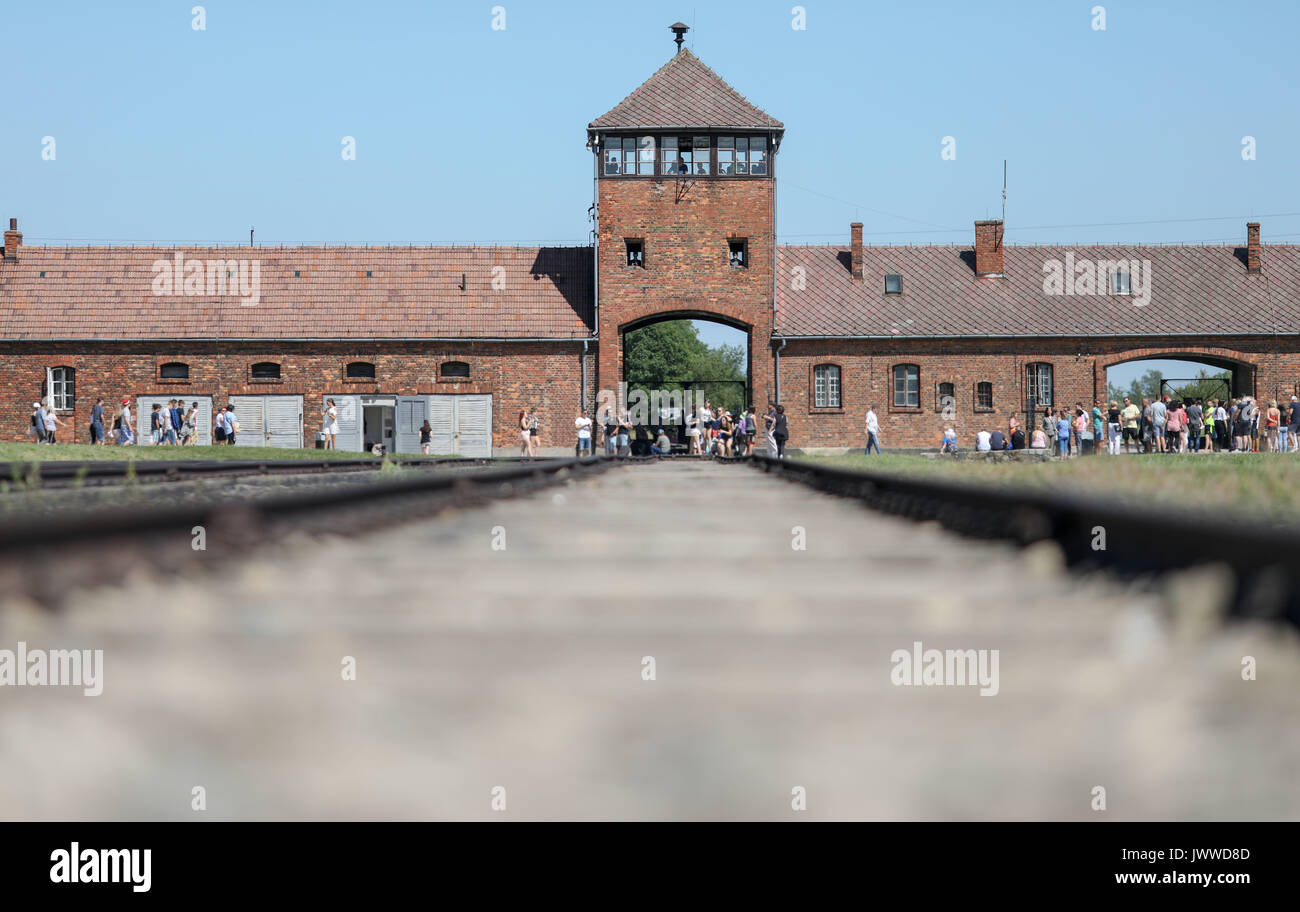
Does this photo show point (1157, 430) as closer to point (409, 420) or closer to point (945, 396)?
point (945, 396)

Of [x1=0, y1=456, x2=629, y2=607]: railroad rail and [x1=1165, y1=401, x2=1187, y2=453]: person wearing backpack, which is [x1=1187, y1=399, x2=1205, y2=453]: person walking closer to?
[x1=1165, y1=401, x2=1187, y2=453]: person wearing backpack

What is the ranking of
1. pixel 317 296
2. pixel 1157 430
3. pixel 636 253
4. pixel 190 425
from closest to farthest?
pixel 1157 430 < pixel 190 425 < pixel 636 253 < pixel 317 296

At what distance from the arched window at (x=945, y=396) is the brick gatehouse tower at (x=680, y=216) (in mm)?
6751

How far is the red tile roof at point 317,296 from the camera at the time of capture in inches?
1657

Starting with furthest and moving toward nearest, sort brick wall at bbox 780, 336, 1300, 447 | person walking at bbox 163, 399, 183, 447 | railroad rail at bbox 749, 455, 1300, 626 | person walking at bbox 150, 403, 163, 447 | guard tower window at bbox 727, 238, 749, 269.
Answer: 1. brick wall at bbox 780, 336, 1300, 447
2. guard tower window at bbox 727, 238, 749, 269
3. person walking at bbox 150, 403, 163, 447
4. person walking at bbox 163, 399, 183, 447
5. railroad rail at bbox 749, 455, 1300, 626

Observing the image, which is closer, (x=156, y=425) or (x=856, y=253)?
(x=156, y=425)

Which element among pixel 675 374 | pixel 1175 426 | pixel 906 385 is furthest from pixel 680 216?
pixel 675 374

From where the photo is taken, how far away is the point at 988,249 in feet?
151

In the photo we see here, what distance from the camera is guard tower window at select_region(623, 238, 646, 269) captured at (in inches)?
1631

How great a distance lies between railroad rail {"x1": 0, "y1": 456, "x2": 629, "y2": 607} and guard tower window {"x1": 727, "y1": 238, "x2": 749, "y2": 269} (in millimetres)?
37000

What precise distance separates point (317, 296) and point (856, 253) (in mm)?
20292

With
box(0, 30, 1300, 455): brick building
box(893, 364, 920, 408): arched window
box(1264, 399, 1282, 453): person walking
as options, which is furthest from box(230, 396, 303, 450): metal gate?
box(1264, 399, 1282, 453): person walking

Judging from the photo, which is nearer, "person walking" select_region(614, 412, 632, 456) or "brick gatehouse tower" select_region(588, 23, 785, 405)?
"person walking" select_region(614, 412, 632, 456)

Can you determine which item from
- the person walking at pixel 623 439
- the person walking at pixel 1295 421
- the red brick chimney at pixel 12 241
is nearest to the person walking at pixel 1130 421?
the person walking at pixel 1295 421
